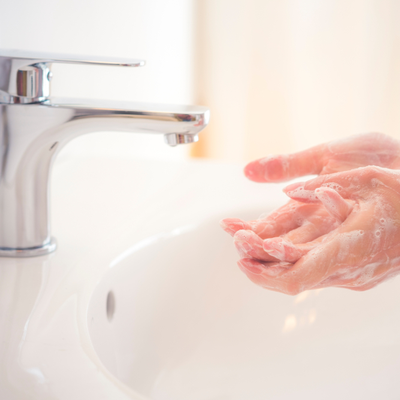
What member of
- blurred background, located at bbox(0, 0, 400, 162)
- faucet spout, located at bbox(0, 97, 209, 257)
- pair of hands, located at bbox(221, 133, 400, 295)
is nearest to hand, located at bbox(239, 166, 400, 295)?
pair of hands, located at bbox(221, 133, 400, 295)

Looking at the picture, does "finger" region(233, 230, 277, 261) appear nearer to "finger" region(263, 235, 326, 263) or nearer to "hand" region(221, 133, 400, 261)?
"finger" region(263, 235, 326, 263)

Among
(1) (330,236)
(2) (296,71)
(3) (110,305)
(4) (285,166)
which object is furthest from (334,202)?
(2) (296,71)

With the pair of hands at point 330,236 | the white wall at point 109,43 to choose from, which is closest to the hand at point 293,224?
the pair of hands at point 330,236

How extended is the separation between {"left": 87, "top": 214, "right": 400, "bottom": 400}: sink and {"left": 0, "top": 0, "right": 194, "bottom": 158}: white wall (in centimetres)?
35

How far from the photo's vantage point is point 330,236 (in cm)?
37

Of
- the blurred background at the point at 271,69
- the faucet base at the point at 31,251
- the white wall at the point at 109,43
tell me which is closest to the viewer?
the faucet base at the point at 31,251

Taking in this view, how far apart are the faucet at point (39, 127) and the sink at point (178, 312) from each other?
4cm

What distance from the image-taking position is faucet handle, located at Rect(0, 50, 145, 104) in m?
0.37

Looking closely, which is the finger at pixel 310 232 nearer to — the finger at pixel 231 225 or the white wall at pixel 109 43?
the finger at pixel 231 225

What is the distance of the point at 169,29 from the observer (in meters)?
1.33

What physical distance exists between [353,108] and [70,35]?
3.84 ft

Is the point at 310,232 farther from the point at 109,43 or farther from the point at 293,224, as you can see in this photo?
the point at 109,43

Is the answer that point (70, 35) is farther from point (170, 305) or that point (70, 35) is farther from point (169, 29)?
point (169, 29)

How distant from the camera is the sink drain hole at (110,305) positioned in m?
0.43
